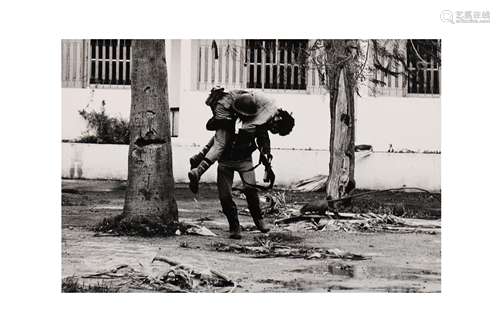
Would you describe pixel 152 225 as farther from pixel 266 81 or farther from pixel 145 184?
pixel 266 81

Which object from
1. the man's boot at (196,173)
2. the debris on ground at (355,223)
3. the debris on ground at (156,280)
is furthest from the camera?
the debris on ground at (355,223)

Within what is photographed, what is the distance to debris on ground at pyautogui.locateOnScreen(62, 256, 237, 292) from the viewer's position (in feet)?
26.3

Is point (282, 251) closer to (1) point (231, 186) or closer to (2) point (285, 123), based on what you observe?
(1) point (231, 186)

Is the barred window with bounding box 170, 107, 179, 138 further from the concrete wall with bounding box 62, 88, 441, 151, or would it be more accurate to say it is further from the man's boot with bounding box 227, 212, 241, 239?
the man's boot with bounding box 227, 212, 241, 239

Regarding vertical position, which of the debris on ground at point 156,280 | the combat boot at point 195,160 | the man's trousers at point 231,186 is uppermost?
the combat boot at point 195,160

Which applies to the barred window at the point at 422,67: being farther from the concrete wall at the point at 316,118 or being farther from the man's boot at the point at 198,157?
the man's boot at the point at 198,157

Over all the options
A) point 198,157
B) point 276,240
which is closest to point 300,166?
point 276,240

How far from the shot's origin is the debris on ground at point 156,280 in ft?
26.3

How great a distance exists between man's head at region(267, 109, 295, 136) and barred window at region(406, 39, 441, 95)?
1133mm

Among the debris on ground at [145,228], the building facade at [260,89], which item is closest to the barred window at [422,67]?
the building facade at [260,89]

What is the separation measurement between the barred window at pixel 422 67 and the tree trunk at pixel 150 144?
2.24 metres

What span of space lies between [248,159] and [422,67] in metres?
1.79

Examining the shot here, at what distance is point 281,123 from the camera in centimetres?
816

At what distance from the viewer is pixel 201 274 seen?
8031mm
